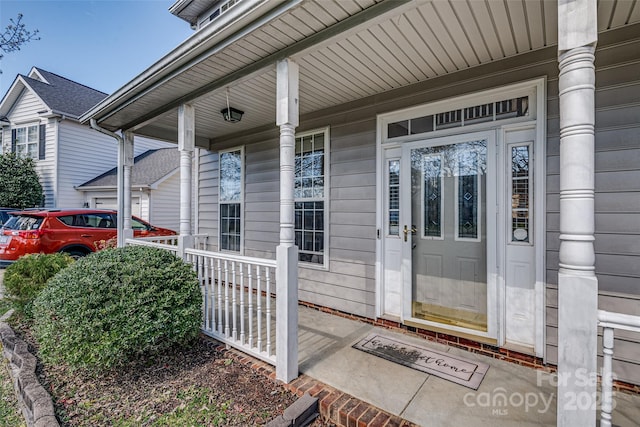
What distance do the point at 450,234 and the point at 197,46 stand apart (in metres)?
2.96

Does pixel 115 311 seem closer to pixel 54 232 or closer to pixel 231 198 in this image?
pixel 231 198

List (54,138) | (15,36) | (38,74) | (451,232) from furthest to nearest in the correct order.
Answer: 1. (38,74)
2. (54,138)
3. (15,36)
4. (451,232)

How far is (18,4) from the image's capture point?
4738mm

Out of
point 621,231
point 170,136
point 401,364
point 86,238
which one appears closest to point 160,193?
point 86,238

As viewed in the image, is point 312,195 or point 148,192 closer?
point 312,195

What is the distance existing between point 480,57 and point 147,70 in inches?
129

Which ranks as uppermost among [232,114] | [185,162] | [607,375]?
[232,114]

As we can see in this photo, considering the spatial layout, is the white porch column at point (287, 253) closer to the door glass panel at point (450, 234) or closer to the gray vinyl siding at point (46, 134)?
the door glass panel at point (450, 234)

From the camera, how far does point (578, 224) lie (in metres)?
1.33

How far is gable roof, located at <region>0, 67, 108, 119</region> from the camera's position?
9922mm

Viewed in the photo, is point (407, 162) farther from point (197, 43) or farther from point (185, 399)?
point (185, 399)

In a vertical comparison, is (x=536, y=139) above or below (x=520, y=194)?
above

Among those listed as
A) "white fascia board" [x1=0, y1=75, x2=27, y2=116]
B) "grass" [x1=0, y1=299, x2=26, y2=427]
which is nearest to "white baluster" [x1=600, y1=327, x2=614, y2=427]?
"grass" [x1=0, y1=299, x2=26, y2=427]

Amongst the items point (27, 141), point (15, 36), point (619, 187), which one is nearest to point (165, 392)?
point (619, 187)
